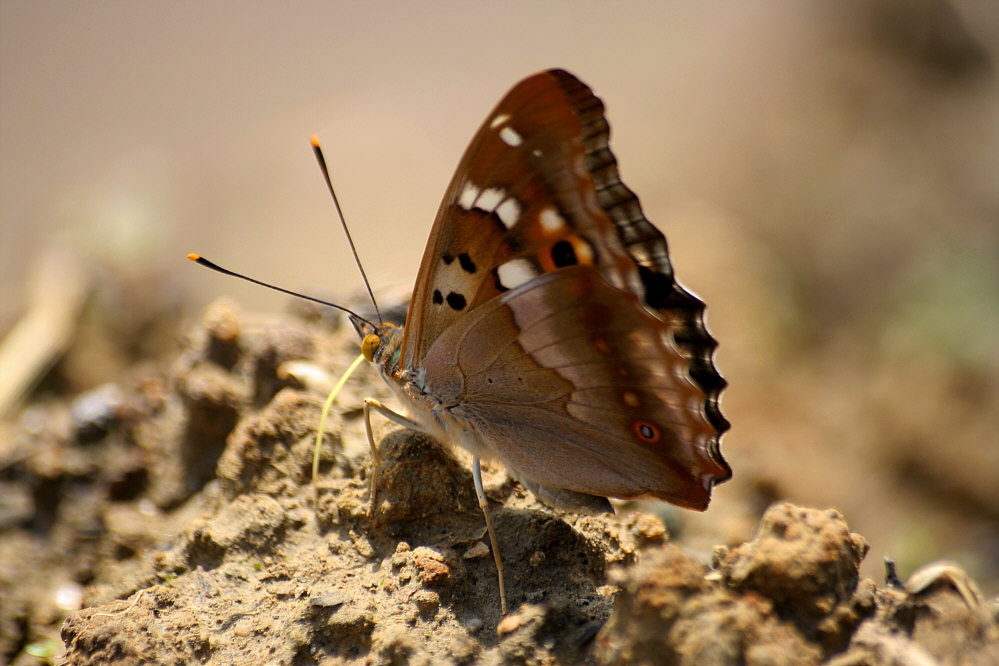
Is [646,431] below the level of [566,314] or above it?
below

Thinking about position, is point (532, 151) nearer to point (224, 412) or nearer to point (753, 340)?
point (224, 412)

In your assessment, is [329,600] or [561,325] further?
[561,325]

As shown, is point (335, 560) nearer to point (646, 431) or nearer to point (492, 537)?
point (492, 537)

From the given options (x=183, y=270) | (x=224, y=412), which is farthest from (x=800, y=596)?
(x=183, y=270)

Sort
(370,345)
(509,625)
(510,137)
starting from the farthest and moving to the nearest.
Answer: (370,345), (510,137), (509,625)

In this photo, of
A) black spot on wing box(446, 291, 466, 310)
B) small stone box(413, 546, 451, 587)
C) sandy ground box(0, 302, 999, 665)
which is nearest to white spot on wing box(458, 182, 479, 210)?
black spot on wing box(446, 291, 466, 310)

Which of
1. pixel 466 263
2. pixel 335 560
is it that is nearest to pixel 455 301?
pixel 466 263

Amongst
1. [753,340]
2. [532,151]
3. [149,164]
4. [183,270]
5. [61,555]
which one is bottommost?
[61,555]
